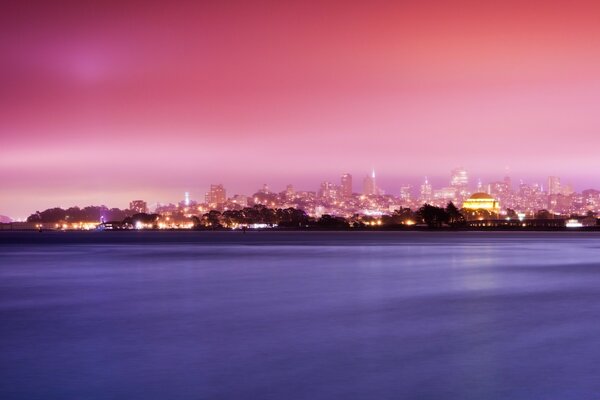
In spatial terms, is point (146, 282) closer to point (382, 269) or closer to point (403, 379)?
point (382, 269)

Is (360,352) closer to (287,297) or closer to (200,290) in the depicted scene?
(287,297)

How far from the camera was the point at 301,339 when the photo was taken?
677 inches

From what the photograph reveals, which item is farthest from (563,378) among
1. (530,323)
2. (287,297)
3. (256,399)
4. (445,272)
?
(445,272)

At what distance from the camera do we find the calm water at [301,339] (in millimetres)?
12242

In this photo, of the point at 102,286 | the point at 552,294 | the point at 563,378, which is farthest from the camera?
the point at 102,286

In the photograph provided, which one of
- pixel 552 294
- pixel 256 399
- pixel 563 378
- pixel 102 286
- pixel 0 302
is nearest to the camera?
pixel 256 399

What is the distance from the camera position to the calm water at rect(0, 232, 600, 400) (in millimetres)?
12242

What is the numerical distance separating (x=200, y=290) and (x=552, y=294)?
13.5 m

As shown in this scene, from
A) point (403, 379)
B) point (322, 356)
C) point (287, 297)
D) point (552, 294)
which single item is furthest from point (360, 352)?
point (552, 294)

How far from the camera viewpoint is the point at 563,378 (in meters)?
12.8

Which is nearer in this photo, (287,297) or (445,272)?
(287,297)

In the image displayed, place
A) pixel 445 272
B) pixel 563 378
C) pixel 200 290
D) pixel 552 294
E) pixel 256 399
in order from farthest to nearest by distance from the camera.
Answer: pixel 445 272
pixel 200 290
pixel 552 294
pixel 563 378
pixel 256 399

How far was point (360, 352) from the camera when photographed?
15.3 meters

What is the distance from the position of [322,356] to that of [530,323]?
7.56m
